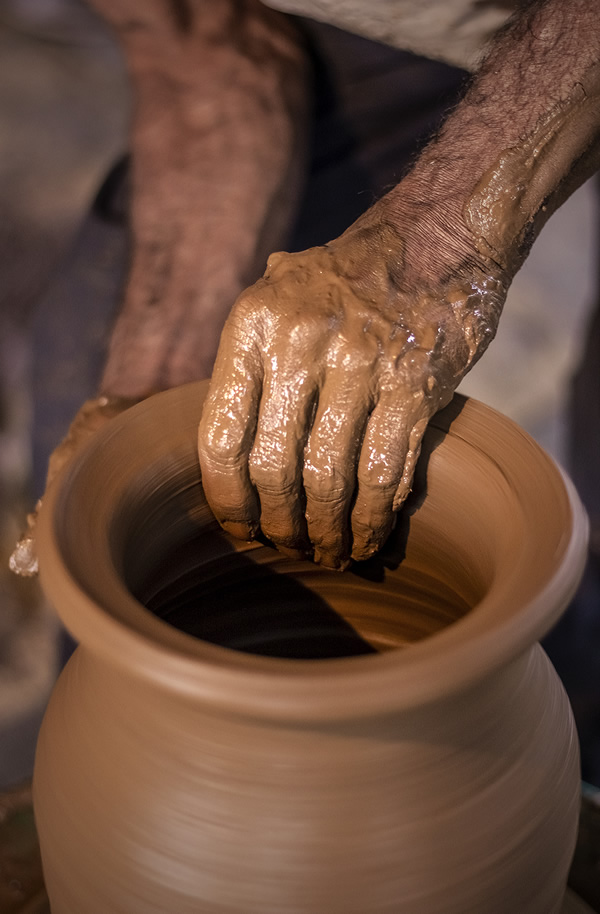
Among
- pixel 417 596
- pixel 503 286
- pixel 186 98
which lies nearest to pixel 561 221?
pixel 186 98

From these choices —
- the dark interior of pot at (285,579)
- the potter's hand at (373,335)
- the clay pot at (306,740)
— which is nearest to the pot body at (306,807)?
the clay pot at (306,740)

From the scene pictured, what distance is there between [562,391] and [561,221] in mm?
530

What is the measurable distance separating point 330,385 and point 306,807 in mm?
367

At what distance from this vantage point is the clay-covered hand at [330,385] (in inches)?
29.0

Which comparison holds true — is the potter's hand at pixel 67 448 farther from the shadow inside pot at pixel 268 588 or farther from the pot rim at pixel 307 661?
the pot rim at pixel 307 661

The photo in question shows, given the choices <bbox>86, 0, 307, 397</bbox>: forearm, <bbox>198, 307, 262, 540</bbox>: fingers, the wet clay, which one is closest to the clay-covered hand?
<bbox>198, 307, 262, 540</bbox>: fingers

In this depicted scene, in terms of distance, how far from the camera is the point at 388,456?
751 millimetres

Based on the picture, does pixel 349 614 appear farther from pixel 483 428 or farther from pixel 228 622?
pixel 483 428

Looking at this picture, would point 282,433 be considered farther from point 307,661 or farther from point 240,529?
point 307,661

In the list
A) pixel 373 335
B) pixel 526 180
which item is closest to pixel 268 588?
pixel 373 335

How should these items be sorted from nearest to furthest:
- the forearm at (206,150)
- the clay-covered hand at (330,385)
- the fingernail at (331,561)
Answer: the clay-covered hand at (330,385) < the fingernail at (331,561) < the forearm at (206,150)

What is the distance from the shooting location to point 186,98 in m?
1.56

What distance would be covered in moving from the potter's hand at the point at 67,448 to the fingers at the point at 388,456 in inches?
11.6

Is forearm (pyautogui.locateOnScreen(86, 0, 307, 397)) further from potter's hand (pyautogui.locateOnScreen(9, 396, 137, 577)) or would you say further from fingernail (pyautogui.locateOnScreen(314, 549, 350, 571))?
fingernail (pyautogui.locateOnScreen(314, 549, 350, 571))
